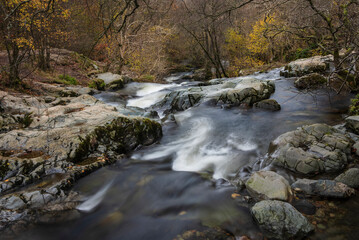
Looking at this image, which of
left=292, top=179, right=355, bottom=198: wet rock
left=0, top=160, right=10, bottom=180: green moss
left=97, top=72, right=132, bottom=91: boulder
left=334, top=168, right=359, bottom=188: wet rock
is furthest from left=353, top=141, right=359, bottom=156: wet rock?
left=97, top=72, right=132, bottom=91: boulder

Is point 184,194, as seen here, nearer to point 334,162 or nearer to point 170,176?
point 170,176

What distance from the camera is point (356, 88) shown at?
819 cm

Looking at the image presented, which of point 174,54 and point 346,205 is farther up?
point 174,54

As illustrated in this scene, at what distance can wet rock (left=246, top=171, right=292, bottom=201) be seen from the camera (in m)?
3.57

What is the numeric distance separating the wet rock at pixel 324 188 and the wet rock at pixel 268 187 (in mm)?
314

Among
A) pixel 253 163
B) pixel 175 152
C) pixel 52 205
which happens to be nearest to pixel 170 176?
pixel 175 152

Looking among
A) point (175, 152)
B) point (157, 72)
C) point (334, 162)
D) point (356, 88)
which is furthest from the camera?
point (157, 72)

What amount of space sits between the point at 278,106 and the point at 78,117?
22.9ft

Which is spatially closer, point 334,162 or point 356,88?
point 334,162

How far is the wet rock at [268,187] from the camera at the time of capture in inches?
141

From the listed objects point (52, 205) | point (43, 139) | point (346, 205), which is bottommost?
point (346, 205)

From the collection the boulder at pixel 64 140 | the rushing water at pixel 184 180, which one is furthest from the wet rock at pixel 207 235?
the boulder at pixel 64 140

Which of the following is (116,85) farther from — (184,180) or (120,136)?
(184,180)

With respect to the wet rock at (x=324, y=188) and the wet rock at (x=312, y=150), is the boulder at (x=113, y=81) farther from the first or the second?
the wet rock at (x=324, y=188)
